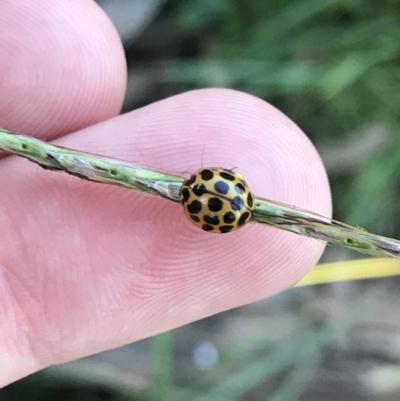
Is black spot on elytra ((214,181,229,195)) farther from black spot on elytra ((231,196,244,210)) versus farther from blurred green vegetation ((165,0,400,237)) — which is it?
blurred green vegetation ((165,0,400,237))

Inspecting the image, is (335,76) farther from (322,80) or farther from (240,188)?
(240,188)

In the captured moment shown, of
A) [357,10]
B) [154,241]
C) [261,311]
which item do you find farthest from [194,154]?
[357,10]

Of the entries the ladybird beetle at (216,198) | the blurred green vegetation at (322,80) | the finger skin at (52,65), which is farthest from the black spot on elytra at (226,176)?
the blurred green vegetation at (322,80)

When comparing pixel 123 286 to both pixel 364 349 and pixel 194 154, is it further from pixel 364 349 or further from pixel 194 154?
pixel 364 349

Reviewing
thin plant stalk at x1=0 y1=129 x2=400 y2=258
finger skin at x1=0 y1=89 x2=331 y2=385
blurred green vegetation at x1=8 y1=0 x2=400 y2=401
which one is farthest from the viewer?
blurred green vegetation at x1=8 y1=0 x2=400 y2=401

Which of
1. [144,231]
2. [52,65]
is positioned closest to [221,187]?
[144,231]

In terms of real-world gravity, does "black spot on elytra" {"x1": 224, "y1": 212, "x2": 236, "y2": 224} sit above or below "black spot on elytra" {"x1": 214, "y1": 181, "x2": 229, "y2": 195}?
below

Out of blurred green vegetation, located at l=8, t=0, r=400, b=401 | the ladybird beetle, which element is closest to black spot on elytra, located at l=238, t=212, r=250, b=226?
the ladybird beetle
